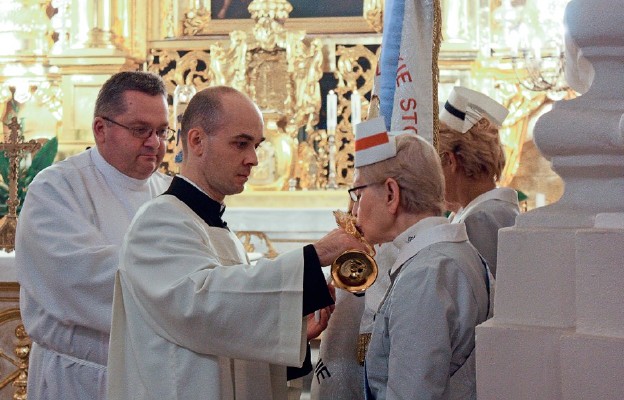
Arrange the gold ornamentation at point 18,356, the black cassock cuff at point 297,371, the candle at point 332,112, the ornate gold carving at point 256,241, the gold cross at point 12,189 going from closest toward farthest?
the black cassock cuff at point 297,371 → the gold ornamentation at point 18,356 → the gold cross at point 12,189 → the ornate gold carving at point 256,241 → the candle at point 332,112

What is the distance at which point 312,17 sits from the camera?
855 centimetres

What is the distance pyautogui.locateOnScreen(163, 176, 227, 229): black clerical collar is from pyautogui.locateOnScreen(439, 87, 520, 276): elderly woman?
37.0 inches

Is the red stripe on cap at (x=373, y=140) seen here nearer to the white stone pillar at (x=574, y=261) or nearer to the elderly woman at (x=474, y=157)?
the white stone pillar at (x=574, y=261)

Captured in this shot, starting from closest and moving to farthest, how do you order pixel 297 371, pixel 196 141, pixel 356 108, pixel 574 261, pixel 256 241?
pixel 574 261 → pixel 196 141 → pixel 297 371 → pixel 256 241 → pixel 356 108

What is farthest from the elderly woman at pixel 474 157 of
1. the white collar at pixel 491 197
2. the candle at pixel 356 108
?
the candle at pixel 356 108

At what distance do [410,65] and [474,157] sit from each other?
1.37 feet

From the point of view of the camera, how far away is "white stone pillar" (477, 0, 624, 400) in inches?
79.0

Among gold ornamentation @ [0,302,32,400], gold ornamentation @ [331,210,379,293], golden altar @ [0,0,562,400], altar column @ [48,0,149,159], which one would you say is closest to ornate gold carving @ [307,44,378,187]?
golden altar @ [0,0,562,400]

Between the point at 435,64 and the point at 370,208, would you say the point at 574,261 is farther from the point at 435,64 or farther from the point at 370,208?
the point at 435,64

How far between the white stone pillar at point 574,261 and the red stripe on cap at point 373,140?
2.18 ft

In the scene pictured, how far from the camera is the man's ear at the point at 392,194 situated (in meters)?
2.79

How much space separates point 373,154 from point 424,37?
33.9 inches

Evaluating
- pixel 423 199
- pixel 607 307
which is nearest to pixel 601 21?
pixel 607 307

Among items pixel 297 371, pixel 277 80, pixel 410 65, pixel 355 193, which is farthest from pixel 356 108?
pixel 355 193
